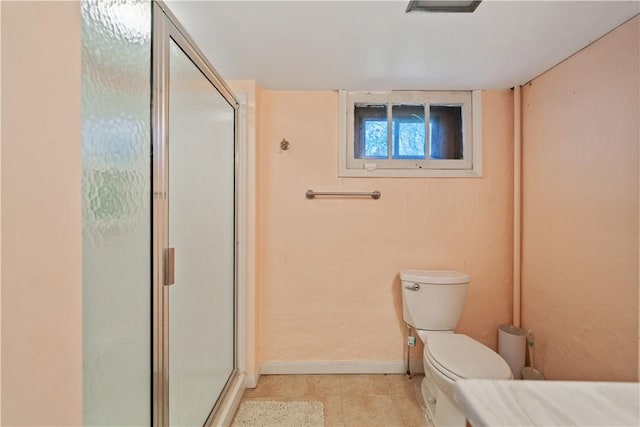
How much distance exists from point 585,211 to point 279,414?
6.07 feet

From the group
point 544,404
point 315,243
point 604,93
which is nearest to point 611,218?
point 604,93

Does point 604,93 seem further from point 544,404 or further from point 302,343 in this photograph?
point 302,343

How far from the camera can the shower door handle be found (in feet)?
3.10

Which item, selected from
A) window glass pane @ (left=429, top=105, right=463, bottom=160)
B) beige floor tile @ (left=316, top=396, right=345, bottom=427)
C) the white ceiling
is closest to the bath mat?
beige floor tile @ (left=316, top=396, right=345, bottom=427)

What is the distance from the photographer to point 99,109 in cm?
67

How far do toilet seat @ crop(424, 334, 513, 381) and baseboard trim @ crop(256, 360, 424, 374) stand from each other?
0.52 meters

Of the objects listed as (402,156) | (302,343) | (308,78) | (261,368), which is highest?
(308,78)

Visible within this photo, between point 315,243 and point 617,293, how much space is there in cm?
149

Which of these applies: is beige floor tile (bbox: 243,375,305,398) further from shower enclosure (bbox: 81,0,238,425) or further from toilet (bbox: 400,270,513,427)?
toilet (bbox: 400,270,513,427)

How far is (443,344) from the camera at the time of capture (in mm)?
1516

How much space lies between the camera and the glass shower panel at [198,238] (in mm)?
1034

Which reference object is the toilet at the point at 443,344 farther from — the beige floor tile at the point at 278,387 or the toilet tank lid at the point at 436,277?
the beige floor tile at the point at 278,387

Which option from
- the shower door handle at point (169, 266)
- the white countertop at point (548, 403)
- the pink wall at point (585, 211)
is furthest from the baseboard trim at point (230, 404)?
the pink wall at point (585, 211)

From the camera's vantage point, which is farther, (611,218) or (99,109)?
(611,218)
